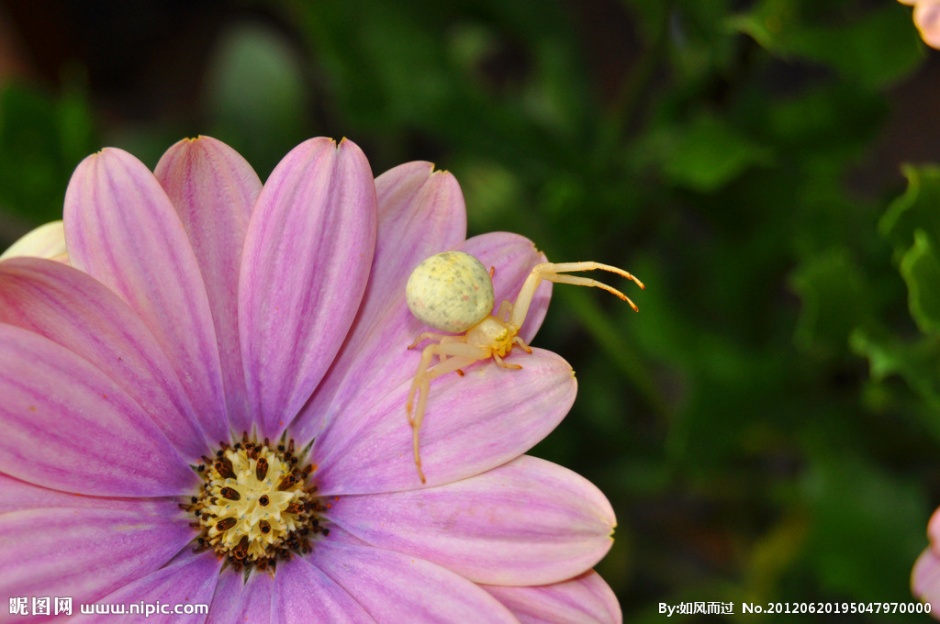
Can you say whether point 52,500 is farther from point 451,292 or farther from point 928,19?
point 928,19

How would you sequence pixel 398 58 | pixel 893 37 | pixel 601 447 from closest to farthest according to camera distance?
pixel 893 37 → pixel 398 58 → pixel 601 447

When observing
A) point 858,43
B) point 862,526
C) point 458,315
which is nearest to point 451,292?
point 458,315

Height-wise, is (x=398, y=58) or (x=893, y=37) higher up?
(x=398, y=58)

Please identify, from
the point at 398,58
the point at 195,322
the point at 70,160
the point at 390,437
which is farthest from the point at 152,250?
the point at 398,58

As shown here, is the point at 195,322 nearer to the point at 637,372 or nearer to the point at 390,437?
the point at 390,437

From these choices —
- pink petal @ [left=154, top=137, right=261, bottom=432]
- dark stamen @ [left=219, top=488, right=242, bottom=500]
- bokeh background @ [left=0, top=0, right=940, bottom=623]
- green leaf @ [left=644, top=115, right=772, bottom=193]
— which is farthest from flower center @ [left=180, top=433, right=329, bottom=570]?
green leaf @ [left=644, top=115, right=772, bottom=193]

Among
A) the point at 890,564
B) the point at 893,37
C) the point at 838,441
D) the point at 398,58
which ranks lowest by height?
the point at 890,564
